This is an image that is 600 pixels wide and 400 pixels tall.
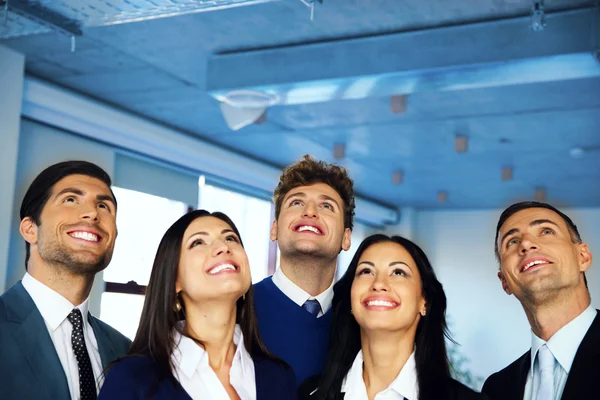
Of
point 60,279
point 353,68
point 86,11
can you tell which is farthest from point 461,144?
point 60,279

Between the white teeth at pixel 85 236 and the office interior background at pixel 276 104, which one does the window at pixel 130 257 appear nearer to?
the office interior background at pixel 276 104

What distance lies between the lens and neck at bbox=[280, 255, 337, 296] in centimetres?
299

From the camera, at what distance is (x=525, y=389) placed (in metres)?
2.63

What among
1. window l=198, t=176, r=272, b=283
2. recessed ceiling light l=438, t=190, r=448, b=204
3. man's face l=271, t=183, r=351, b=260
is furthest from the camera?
recessed ceiling light l=438, t=190, r=448, b=204

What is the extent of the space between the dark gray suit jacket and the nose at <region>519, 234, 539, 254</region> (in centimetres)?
152

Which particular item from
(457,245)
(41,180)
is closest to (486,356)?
(457,245)

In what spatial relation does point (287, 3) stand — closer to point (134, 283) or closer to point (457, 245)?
point (134, 283)

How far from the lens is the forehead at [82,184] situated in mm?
2676

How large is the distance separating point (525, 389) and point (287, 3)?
267 centimetres

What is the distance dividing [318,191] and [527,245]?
863 millimetres

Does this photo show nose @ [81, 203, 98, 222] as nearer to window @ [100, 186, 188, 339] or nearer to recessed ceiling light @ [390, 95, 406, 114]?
recessed ceiling light @ [390, 95, 406, 114]

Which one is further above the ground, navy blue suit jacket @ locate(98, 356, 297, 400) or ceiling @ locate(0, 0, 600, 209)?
ceiling @ locate(0, 0, 600, 209)

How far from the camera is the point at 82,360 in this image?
8.19 ft

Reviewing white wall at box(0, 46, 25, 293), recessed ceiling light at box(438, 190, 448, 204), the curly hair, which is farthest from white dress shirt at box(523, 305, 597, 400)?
recessed ceiling light at box(438, 190, 448, 204)
